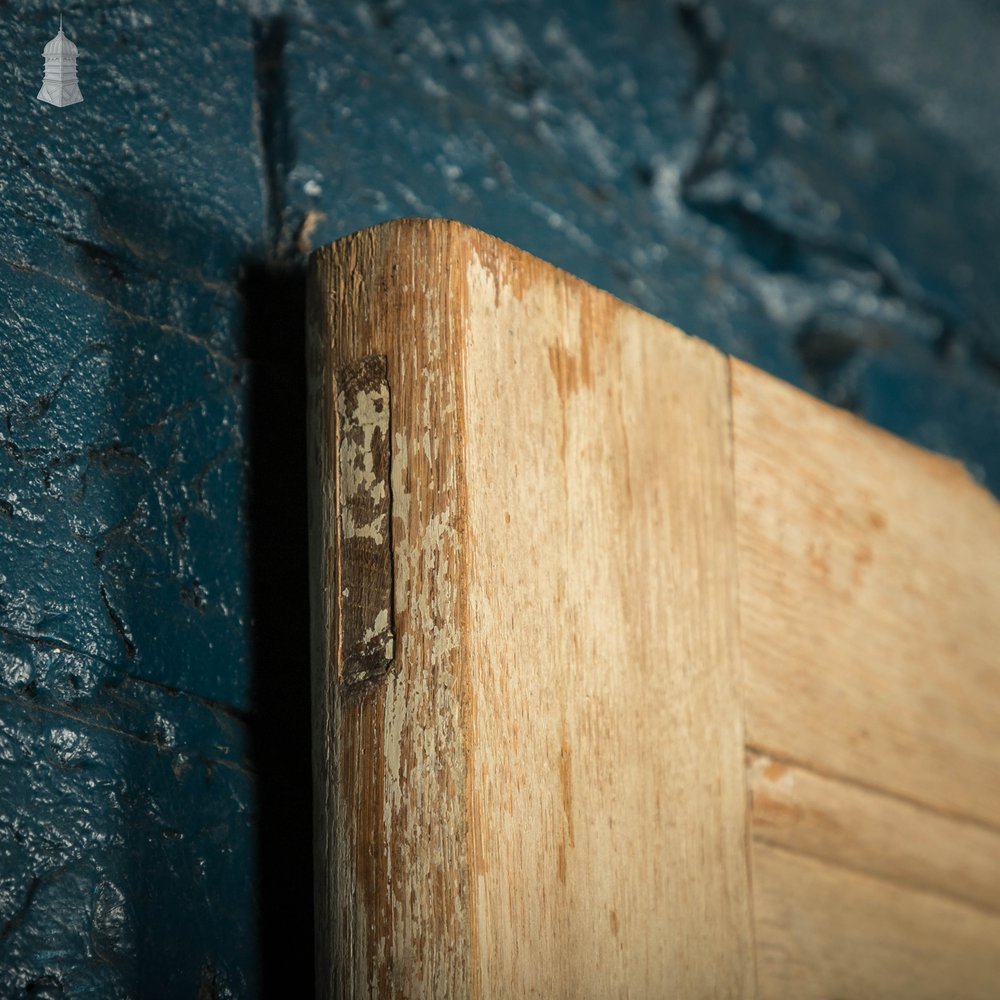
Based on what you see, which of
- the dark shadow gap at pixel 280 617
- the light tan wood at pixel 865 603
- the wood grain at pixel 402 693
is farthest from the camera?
the light tan wood at pixel 865 603

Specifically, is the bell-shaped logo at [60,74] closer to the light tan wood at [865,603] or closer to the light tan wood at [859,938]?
the light tan wood at [865,603]

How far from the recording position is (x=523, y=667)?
1.85 ft

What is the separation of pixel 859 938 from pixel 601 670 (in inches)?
11.2

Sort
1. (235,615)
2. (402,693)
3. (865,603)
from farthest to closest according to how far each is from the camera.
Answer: (865,603)
(235,615)
(402,693)

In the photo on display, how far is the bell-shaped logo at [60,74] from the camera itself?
2.16 ft

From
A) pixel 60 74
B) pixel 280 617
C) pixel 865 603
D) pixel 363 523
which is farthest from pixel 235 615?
pixel 865 603

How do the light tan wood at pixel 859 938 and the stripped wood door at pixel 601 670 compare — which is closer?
the stripped wood door at pixel 601 670

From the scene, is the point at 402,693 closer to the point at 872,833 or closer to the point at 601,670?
the point at 601,670

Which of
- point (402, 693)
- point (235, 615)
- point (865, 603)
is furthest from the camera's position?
point (865, 603)

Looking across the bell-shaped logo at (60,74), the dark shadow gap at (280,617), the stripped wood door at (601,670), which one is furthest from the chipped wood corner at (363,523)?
the bell-shaped logo at (60,74)

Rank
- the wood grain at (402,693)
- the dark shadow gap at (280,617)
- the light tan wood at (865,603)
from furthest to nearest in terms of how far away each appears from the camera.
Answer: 1. the light tan wood at (865,603)
2. the dark shadow gap at (280,617)
3. the wood grain at (402,693)

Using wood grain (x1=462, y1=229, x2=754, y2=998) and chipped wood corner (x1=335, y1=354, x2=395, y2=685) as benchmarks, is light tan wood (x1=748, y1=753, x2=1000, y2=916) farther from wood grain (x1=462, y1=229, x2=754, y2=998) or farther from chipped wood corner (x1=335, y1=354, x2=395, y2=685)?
chipped wood corner (x1=335, y1=354, x2=395, y2=685)

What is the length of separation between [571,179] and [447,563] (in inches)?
19.7

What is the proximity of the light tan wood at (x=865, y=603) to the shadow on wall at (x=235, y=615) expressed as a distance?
28 centimetres
